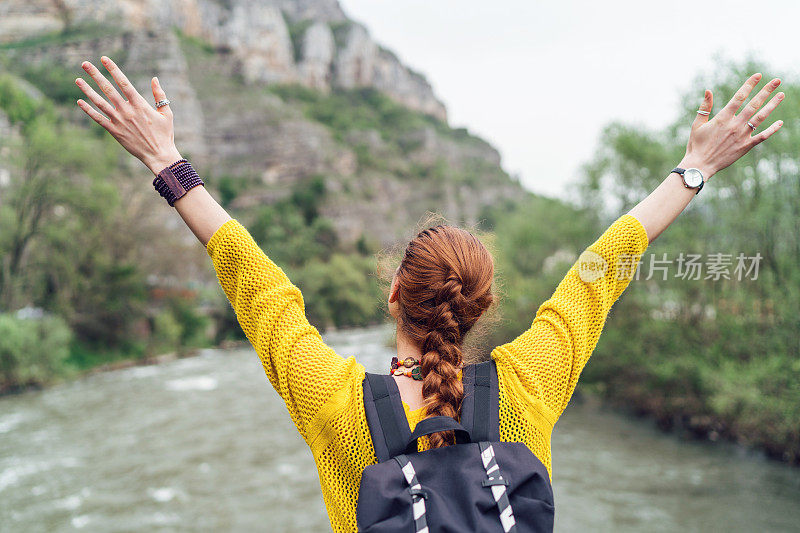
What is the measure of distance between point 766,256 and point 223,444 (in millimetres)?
12431

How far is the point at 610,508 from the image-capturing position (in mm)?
10109

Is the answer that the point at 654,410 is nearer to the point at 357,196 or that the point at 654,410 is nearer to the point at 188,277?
the point at 188,277

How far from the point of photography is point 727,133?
5.16 feet

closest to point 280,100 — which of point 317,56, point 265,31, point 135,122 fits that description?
point 265,31

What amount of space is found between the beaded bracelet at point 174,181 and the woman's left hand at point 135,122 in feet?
0.09

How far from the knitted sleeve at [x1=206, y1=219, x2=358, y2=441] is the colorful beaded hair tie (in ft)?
0.41

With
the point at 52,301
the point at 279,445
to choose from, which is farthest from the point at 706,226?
the point at 52,301

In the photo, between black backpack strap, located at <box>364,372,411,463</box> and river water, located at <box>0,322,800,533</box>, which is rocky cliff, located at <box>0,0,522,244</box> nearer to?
river water, located at <box>0,322,800,533</box>

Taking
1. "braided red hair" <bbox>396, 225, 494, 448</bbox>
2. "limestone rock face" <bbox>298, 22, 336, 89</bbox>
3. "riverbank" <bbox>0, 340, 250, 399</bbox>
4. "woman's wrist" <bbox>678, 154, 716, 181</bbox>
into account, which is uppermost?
"limestone rock face" <bbox>298, 22, 336, 89</bbox>

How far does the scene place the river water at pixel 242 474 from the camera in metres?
9.52

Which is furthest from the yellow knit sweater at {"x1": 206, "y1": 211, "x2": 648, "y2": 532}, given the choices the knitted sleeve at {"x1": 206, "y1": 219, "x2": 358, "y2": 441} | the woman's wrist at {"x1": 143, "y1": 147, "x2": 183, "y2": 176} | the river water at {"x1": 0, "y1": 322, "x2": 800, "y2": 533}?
the river water at {"x1": 0, "y1": 322, "x2": 800, "y2": 533}

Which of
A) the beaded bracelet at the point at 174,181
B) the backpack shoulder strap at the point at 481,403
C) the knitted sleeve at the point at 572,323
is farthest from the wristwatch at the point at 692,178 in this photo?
the beaded bracelet at the point at 174,181

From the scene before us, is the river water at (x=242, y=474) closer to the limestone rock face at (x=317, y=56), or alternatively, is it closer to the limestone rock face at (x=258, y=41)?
the limestone rock face at (x=258, y=41)

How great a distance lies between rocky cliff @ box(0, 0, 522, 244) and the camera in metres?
55.8
